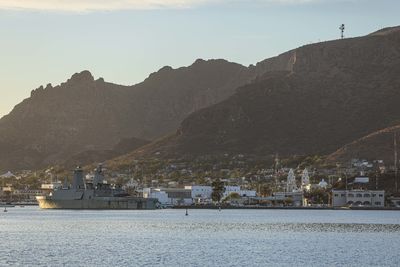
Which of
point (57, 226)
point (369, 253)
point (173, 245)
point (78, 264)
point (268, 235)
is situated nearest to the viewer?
point (78, 264)

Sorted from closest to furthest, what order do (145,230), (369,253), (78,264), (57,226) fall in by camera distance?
(78,264) → (369,253) → (145,230) → (57,226)

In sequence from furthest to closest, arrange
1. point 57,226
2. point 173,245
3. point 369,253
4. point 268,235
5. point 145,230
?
1. point 57,226
2. point 145,230
3. point 268,235
4. point 173,245
5. point 369,253

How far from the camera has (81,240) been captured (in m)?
127

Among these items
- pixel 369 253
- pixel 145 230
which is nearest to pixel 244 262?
pixel 369 253

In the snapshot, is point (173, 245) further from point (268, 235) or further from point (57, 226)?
point (57, 226)

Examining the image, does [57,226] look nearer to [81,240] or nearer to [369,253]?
[81,240]

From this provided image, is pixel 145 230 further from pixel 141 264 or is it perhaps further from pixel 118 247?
pixel 141 264

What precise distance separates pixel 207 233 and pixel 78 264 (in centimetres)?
5307

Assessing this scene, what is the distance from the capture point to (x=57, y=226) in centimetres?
16788

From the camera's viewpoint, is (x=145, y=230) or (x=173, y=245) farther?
(x=145, y=230)

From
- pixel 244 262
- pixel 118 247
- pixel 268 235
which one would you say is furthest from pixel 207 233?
pixel 244 262

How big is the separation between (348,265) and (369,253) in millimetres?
13708

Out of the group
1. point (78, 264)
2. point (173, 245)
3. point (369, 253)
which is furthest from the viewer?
point (173, 245)

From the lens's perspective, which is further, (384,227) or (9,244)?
(384,227)
